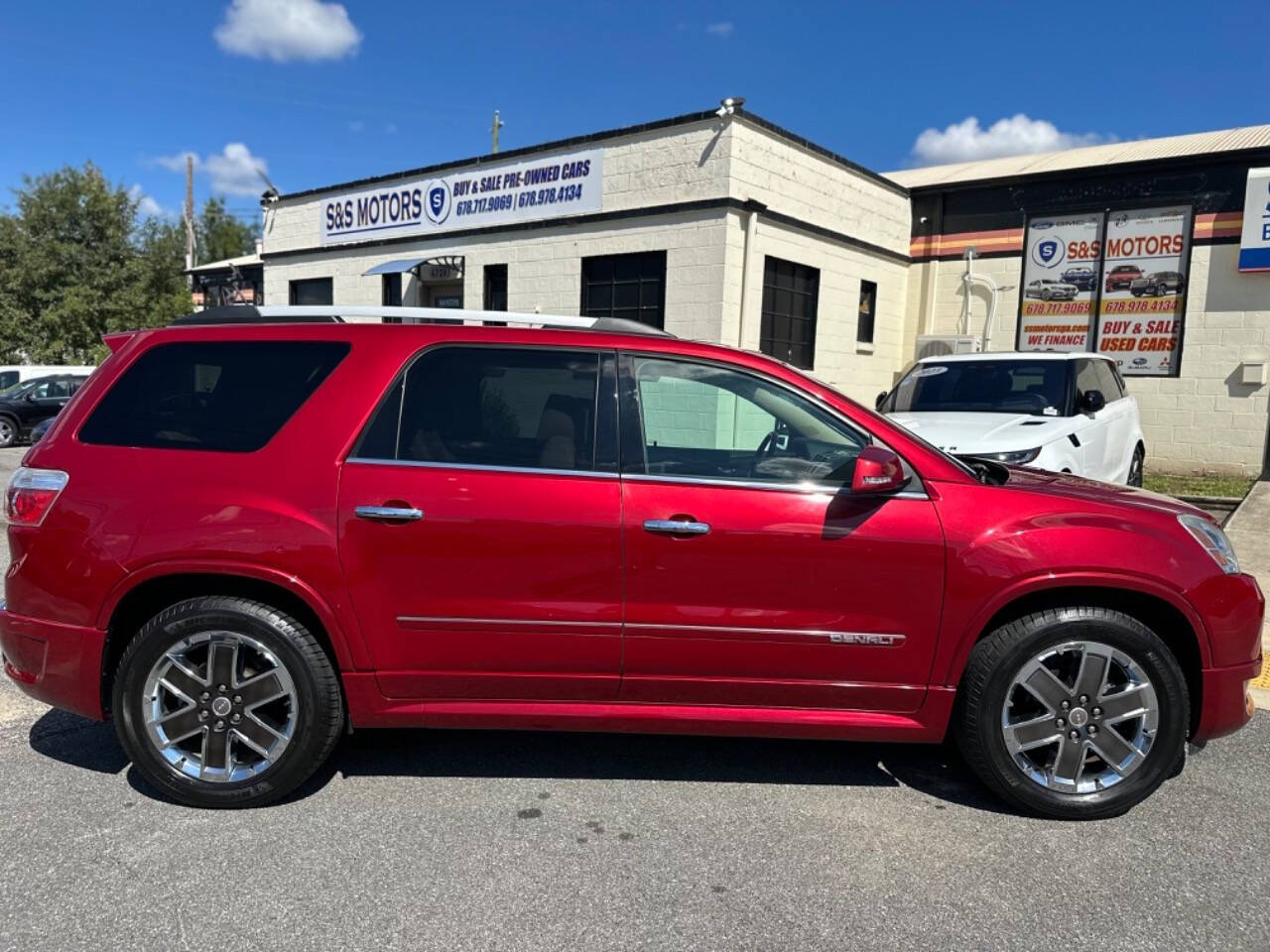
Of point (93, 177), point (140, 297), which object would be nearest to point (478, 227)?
point (140, 297)

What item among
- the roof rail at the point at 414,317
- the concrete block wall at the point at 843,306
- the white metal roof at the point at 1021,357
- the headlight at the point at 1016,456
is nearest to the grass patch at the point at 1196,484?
the white metal roof at the point at 1021,357

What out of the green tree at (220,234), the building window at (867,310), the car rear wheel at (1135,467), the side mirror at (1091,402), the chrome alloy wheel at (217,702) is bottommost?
the chrome alloy wheel at (217,702)

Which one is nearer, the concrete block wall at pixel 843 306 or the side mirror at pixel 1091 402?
the side mirror at pixel 1091 402

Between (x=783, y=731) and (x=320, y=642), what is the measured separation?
5.87 ft

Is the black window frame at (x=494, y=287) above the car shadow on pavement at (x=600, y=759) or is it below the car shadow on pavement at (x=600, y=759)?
above

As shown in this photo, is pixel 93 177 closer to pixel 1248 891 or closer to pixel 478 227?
pixel 478 227

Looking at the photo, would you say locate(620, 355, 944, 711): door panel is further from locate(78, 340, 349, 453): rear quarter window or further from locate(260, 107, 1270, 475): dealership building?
locate(260, 107, 1270, 475): dealership building

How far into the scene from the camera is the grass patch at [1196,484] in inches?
436

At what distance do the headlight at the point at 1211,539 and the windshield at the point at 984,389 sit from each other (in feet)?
14.2

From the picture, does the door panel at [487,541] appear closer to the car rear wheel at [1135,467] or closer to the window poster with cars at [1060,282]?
the car rear wheel at [1135,467]

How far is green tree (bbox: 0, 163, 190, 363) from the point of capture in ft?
85.0

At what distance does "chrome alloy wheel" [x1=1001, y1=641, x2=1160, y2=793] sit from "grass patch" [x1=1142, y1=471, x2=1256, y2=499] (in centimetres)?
883

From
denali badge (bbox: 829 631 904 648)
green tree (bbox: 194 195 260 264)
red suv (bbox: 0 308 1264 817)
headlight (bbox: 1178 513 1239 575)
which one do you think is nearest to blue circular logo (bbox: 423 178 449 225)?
red suv (bbox: 0 308 1264 817)

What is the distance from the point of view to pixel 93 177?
27391 millimetres
